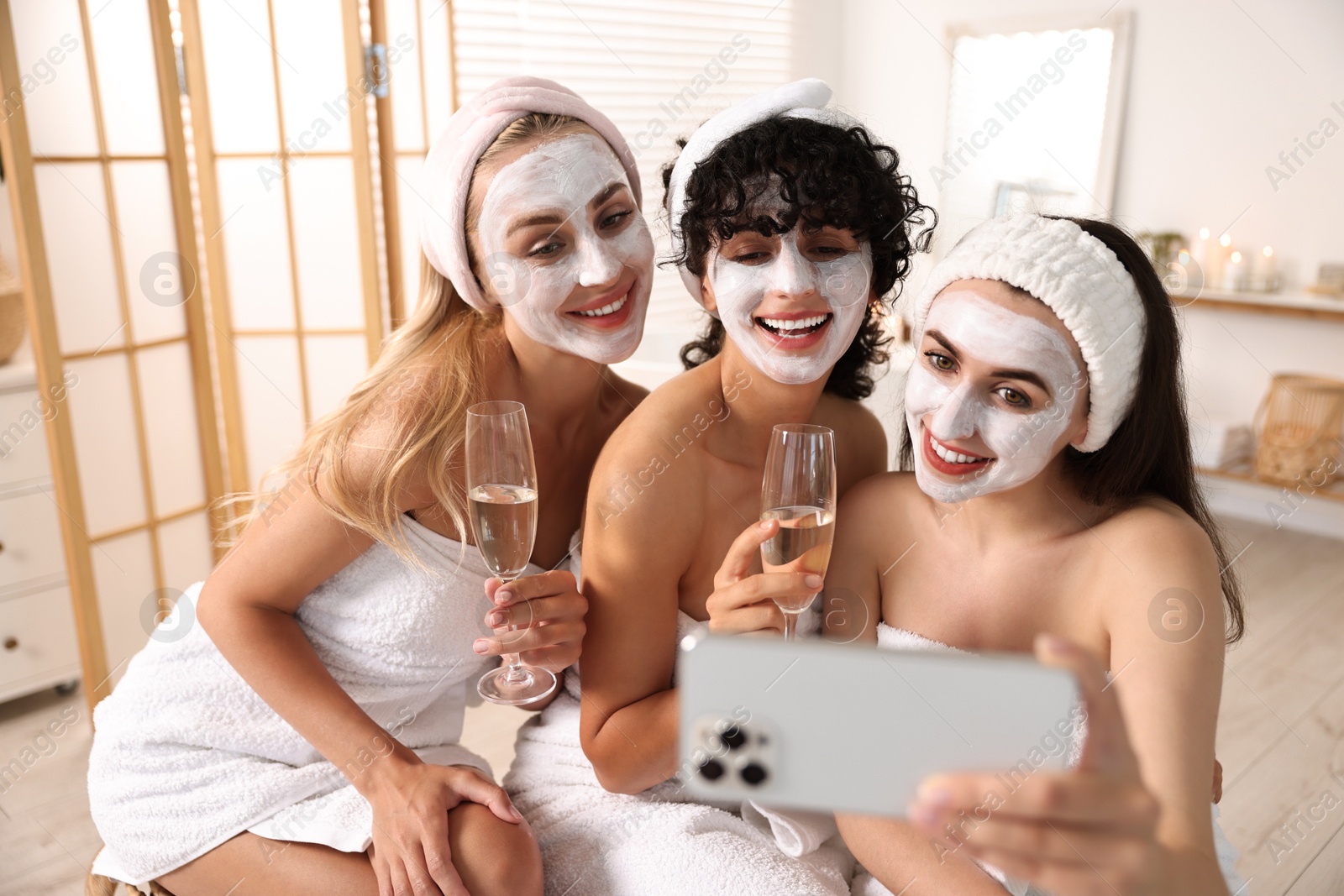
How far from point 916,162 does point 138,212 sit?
4.16 m

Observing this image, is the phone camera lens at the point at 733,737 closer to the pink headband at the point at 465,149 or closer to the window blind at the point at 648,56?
the pink headband at the point at 465,149

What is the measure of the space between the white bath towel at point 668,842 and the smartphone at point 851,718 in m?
0.64

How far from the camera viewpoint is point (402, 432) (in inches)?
51.8

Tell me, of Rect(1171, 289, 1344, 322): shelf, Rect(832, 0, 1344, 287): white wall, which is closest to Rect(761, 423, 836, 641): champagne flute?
Rect(1171, 289, 1344, 322): shelf

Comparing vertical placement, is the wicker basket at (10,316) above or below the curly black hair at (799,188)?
below

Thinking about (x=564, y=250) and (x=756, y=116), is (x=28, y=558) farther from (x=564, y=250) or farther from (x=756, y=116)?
(x=756, y=116)

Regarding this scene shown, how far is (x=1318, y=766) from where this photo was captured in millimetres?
2471

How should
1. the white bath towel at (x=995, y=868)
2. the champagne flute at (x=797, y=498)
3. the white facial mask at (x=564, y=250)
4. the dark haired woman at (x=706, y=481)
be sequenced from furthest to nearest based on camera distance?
the white facial mask at (x=564, y=250), the dark haired woman at (x=706, y=481), the white bath towel at (x=995, y=868), the champagne flute at (x=797, y=498)

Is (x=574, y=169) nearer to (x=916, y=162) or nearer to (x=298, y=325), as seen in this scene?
(x=298, y=325)

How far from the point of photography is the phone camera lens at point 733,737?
1.76ft

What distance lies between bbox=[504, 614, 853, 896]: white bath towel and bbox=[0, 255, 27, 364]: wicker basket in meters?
2.03

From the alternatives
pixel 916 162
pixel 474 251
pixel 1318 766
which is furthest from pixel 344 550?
pixel 916 162

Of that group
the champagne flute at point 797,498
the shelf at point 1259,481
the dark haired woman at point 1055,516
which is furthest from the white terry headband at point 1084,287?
the shelf at point 1259,481

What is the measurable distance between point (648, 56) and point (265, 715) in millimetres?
4503
